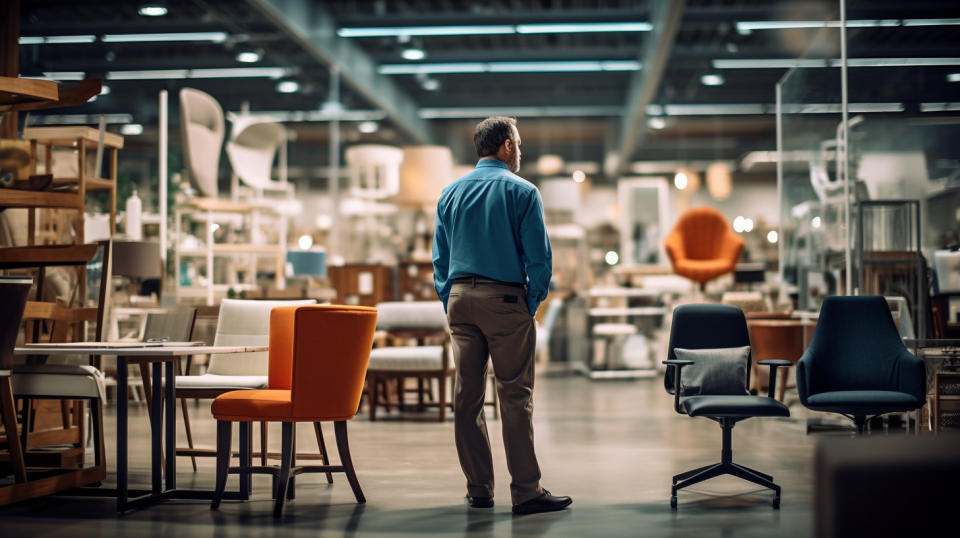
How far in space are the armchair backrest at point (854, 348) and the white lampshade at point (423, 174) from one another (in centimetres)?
530

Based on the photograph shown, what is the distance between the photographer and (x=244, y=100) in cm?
1566

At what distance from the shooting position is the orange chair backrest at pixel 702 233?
8.96 m

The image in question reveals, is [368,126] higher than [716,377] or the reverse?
higher

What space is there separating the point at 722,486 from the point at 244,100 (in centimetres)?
1285

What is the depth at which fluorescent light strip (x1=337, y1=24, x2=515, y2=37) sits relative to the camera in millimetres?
11586

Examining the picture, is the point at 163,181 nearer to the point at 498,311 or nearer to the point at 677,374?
the point at 498,311

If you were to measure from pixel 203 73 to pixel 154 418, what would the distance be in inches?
A: 418

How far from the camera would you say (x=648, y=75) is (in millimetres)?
12336

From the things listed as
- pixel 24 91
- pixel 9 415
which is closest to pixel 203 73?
pixel 24 91

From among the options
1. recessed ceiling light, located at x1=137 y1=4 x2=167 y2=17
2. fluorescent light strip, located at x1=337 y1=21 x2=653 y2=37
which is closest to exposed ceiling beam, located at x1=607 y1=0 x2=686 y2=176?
fluorescent light strip, located at x1=337 y1=21 x2=653 y2=37

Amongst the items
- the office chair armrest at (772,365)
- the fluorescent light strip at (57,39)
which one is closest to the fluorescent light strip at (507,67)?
the fluorescent light strip at (57,39)

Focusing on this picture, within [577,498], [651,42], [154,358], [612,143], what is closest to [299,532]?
[154,358]

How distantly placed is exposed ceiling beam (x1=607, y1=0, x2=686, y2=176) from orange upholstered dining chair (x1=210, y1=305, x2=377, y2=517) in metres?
6.58

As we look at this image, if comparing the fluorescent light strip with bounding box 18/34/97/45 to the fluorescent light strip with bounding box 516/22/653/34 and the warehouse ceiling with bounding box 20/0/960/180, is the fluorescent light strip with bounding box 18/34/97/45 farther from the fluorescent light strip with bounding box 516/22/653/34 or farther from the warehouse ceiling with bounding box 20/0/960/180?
the fluorescent light strip with bounding box 516/22/653/34
